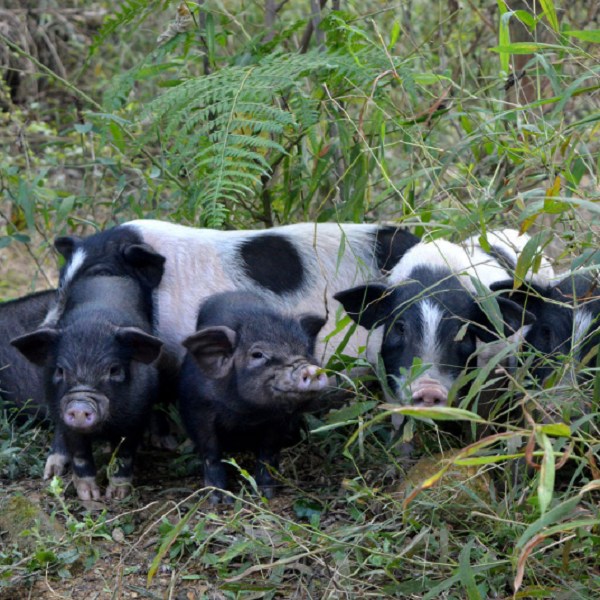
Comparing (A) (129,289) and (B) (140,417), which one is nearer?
(B) (140,417)

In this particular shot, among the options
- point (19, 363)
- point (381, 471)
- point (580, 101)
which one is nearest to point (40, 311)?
point (19, 363)

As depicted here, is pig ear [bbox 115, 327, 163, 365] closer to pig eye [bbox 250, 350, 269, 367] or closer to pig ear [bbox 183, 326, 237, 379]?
pig ear [bbox 183, 326, 237, 379]

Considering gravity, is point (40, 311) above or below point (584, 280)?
below

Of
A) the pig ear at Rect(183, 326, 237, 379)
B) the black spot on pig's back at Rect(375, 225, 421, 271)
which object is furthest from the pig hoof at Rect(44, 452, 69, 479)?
the black spot on pig's back at Rect(375, 225, 421, 271)

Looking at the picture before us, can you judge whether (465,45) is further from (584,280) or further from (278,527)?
(278,527)

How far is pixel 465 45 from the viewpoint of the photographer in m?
7.92

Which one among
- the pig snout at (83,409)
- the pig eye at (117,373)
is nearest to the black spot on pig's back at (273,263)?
the pig eye at (117,373)

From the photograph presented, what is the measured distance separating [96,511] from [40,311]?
4.72ft

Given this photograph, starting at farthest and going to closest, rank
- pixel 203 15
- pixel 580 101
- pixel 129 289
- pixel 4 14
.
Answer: pixel 4 14 → pixel 580 101 → pixel 203 15 → pixel 129 289

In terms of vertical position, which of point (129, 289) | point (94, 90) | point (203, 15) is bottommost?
point (94, 90)

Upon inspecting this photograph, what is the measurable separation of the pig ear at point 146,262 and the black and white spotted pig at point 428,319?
88 cm

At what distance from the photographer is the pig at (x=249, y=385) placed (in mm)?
4191

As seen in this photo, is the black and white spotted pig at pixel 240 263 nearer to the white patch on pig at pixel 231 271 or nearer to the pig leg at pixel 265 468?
the white patch on pig at pixel 231 271

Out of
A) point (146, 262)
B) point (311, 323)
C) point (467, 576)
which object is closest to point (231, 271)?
point (146, 262)
